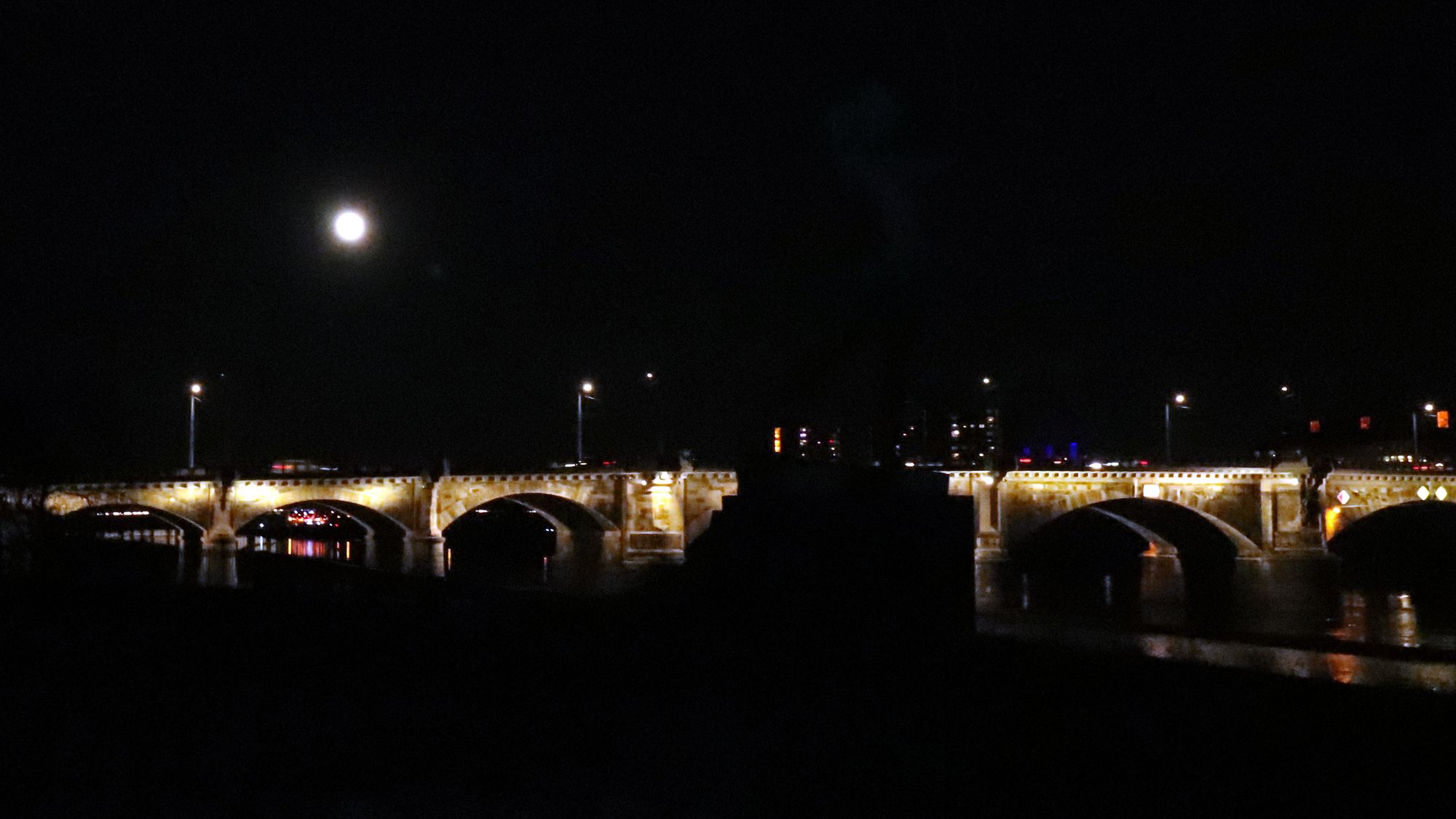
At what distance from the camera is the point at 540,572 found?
210ft

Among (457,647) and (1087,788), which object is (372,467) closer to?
(457,647)

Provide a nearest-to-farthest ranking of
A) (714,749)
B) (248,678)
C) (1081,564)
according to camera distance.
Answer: (714,749) → (248,678) → (1081,564)

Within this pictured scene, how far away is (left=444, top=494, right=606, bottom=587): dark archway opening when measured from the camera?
61094mm

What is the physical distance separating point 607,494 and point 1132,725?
62.2 metres

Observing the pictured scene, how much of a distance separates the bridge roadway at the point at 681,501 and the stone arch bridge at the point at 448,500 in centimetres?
7

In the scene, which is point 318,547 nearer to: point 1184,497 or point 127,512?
point 127,512

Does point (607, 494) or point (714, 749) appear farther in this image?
point (607, 494)

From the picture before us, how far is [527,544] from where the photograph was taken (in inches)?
3716

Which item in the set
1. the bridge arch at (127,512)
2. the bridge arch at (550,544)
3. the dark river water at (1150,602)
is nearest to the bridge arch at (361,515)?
the dark river water at (1150,602)

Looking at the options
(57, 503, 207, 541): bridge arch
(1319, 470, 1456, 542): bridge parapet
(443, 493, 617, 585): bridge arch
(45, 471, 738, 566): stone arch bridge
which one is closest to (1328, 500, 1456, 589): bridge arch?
(1319, 470, 1456, 542): bridge parapet

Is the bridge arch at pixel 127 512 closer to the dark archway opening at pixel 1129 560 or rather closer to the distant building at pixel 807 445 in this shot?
the distant building at pixel 807 445

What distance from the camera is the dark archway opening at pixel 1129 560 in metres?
56.3

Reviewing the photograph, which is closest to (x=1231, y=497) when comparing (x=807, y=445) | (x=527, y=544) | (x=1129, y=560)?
(x=1129, y=560)

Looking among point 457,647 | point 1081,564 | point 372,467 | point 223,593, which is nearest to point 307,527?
point 372,467
